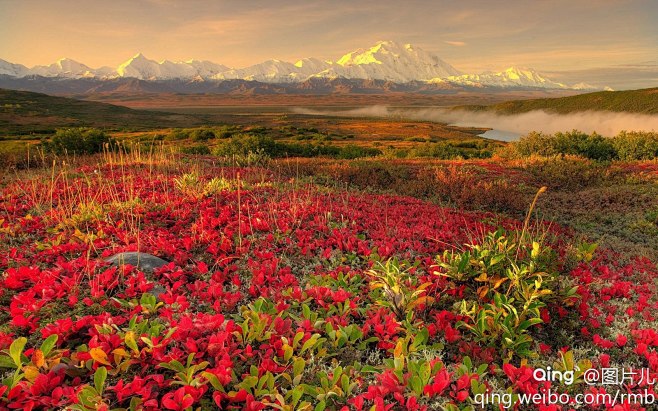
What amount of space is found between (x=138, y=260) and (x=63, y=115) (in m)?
164

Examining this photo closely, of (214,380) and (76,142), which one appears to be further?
(76,142)

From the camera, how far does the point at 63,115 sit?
136 metres

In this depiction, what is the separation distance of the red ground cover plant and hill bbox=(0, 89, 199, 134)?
394 feet

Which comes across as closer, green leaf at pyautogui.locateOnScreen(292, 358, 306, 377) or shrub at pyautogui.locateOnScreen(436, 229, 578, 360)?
green leaf at pyautogui.locateOnScreen(292, 358, 306, 377)

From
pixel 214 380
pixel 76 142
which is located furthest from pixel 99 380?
pixel 76 142

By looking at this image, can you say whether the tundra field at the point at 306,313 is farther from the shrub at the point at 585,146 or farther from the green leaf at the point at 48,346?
the shrub at the point at 585,146

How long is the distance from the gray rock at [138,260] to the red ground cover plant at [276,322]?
175 mm

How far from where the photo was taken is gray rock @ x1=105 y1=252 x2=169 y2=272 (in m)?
5.87

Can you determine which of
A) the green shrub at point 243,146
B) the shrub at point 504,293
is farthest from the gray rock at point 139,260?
the green shrub at point 243,146

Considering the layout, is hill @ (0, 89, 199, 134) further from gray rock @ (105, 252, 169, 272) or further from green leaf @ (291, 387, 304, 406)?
green leaf @ (291, 387, 304, 406)

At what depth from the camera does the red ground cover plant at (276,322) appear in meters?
3.46

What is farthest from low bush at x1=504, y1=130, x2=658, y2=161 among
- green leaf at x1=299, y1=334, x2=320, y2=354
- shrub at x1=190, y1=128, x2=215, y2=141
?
shrub at x1=190, y1=128, x2=215, y2=141

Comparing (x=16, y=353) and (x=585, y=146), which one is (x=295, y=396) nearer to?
(x=16, y=353)

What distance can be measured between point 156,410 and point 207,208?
6.06 meters
